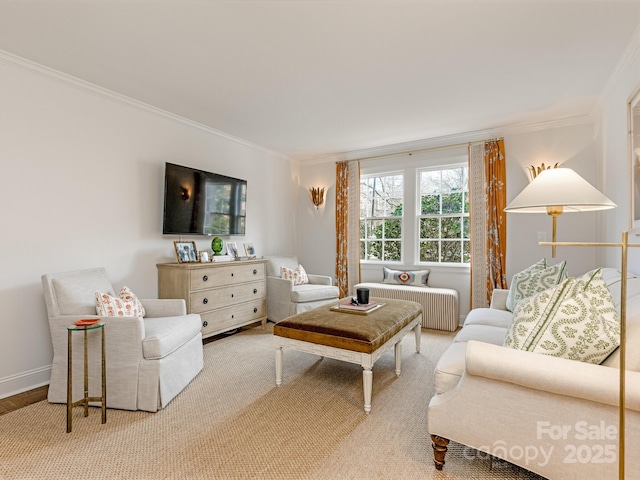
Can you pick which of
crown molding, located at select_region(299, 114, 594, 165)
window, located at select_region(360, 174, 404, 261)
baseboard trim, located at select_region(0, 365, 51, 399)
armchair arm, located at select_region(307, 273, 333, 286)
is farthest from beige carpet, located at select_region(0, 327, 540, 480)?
crown molding, located at select_region(299, 114, 594, 165)

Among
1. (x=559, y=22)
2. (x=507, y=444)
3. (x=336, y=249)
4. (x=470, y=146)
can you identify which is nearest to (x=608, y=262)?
(x=470, y=146)

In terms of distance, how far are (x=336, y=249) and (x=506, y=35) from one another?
11.7 feet

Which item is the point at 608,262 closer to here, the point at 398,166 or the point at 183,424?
the point at 398,166

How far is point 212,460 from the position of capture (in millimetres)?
1685

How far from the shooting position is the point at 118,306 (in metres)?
2.45

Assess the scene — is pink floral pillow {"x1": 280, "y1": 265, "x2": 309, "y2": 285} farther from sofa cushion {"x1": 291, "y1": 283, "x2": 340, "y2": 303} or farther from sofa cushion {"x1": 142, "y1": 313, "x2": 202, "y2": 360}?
sofa cushion {"x1": 142, "y1": 313, "x2": 202, "y2": 360}

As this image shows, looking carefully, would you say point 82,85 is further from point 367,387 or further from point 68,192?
point 367,387

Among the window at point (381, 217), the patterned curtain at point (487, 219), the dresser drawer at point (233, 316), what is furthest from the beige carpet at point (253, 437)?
the window at point (381, 217)

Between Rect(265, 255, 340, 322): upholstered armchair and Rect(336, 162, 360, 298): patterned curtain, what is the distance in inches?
28.6

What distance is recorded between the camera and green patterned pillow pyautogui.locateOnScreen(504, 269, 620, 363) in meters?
1.38

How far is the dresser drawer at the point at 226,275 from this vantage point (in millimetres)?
3329

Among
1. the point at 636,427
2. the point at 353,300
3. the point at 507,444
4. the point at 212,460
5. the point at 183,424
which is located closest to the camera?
the point at 636,427

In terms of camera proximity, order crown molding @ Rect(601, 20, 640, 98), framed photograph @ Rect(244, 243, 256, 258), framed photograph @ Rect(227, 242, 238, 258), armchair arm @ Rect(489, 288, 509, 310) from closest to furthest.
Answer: crown molding @ Rect(601, 20, 640, 98) → armchair arm @ Rect(489, 288, 509, 310) → framed photograph @ Rect(227, 242, 238, 258) → framed photograph @ Rect(244, 243, 256, 258)

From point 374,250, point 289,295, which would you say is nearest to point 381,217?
point 374,250
